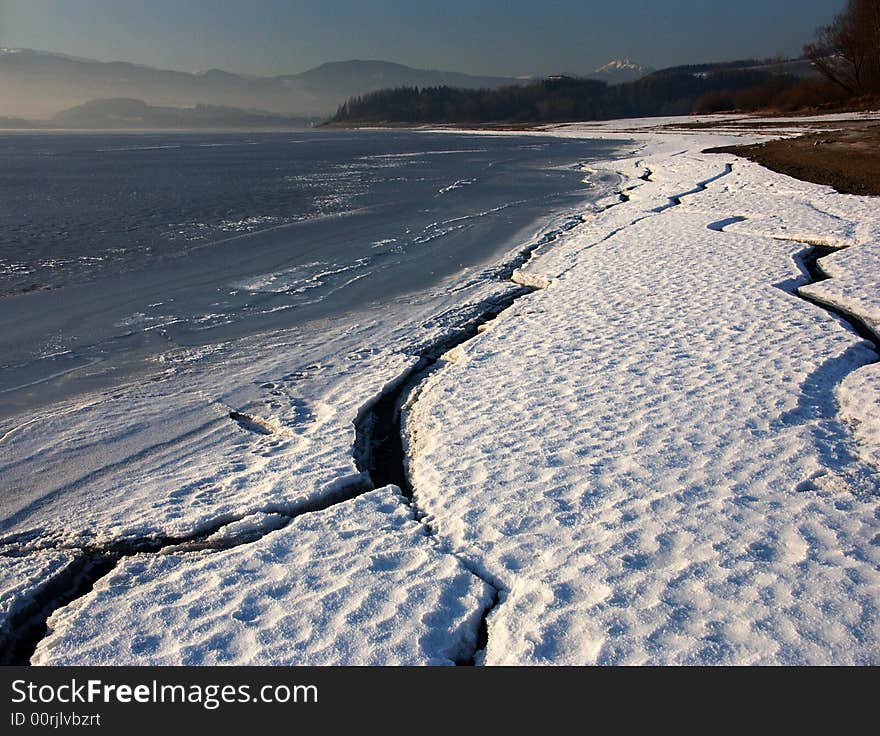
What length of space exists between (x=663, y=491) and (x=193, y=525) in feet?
11.6

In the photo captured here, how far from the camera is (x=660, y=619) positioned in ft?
12.6

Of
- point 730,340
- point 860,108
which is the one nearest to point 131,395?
point 730,340

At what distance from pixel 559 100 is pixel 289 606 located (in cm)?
17085

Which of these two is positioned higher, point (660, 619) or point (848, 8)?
point (848, 8)

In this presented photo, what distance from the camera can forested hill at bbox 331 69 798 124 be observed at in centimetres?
14812

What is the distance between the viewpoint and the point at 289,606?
4074mm

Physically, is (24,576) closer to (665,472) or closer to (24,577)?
(24,577)

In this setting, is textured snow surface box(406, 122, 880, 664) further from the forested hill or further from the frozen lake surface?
the forested hill

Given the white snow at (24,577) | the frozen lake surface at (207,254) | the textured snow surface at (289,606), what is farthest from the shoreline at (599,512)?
the frozen lake surface at (207,254)

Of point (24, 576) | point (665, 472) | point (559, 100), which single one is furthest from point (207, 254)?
point (559, 100)

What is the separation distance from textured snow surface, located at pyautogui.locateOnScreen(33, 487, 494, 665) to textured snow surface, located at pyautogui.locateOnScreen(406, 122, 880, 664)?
0.32 m

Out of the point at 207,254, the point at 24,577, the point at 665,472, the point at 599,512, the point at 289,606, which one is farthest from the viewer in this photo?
the point at 207,254

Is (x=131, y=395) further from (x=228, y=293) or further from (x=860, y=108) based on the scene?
(x=860, y=108)

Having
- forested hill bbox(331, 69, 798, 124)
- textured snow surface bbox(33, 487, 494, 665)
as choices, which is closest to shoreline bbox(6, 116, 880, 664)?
textured snow surface bbox(33, 487, 494, 665)
